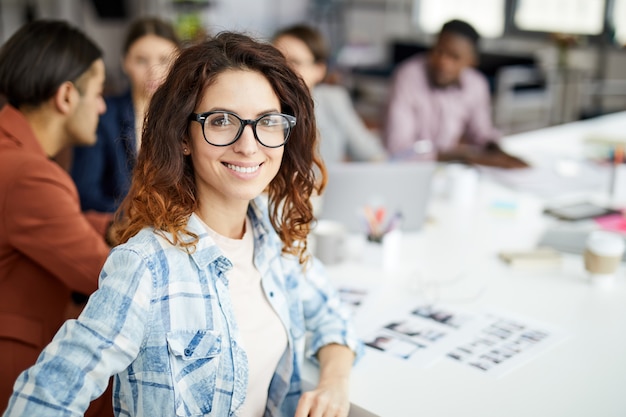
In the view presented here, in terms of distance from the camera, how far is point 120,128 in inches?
98.5

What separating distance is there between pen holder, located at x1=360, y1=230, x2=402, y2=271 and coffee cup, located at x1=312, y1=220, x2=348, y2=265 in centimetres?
7

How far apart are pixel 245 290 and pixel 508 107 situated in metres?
5.59

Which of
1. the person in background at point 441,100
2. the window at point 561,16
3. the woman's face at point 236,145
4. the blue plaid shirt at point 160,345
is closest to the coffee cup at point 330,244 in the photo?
the blue plaid shirt at point 160,345

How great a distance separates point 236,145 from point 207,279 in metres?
0.24

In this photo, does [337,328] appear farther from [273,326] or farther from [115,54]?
[115,54]

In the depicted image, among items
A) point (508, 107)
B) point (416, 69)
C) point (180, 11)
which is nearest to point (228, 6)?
point (180, 11)

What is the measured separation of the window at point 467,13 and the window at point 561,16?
0.27 meters

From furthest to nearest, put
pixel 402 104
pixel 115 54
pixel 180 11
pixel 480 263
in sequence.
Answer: pixel 115 54
pixel 180 11
pixel 402 104
pixel 480 263

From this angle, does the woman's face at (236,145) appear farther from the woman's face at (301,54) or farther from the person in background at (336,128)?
the person in background at (336,128)

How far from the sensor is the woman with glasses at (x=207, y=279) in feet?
3.33

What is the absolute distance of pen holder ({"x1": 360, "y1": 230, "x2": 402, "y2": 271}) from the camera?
1.85 m

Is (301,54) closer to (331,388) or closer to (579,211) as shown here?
(579,211)

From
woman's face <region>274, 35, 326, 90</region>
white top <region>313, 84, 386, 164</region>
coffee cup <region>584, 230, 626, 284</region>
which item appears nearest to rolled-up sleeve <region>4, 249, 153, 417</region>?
coffee cup <region>584, 230, 626, 284</region>

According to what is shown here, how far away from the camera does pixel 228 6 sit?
8.28 meters
